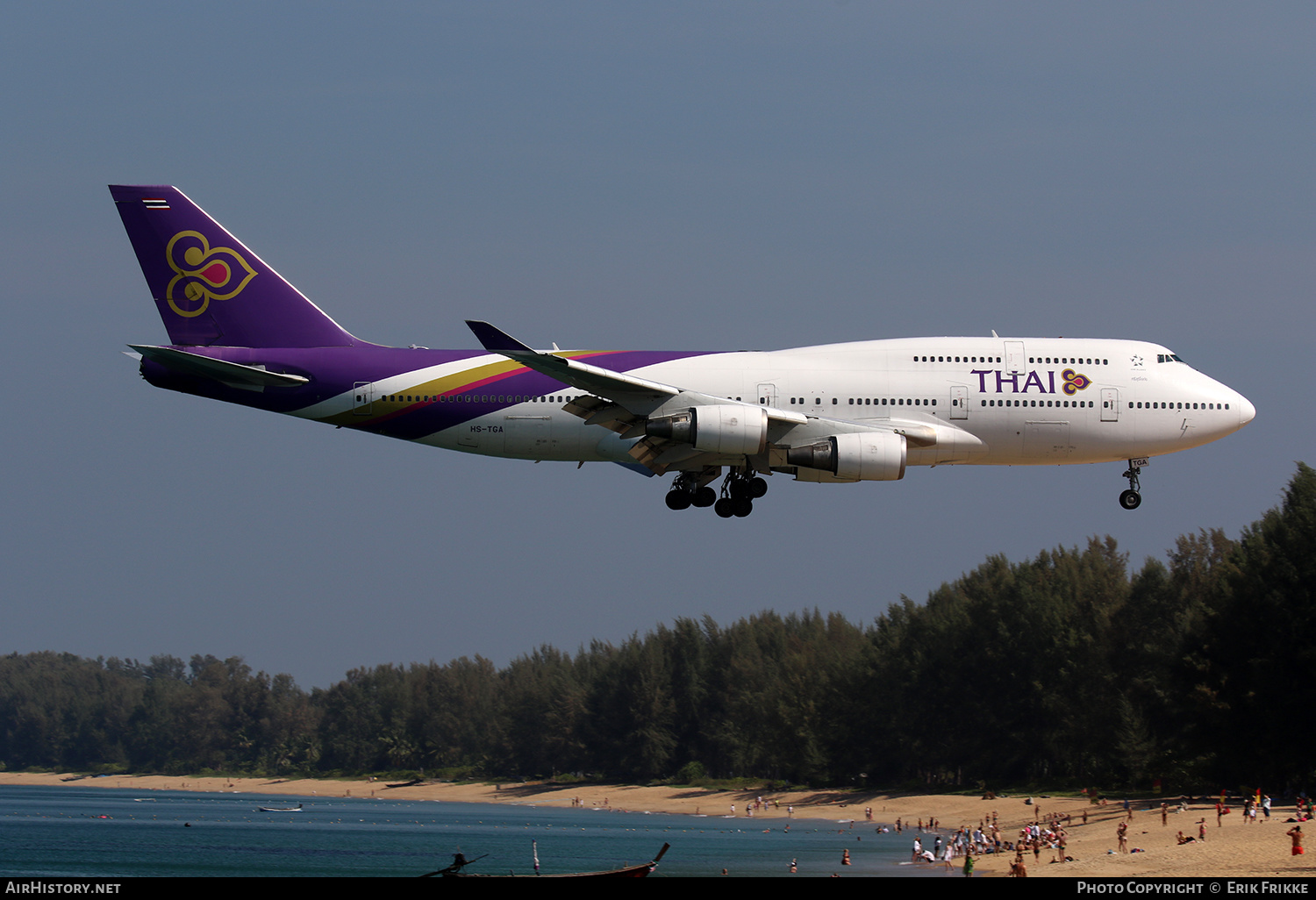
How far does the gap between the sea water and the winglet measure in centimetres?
3409

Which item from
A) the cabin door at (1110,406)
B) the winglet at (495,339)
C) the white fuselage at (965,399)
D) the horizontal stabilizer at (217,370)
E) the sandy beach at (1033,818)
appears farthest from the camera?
the sandy beach at (1033,818)

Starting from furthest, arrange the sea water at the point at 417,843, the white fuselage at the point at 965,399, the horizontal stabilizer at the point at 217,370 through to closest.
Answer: the sea water at the point at 417,843 < the white fuselage at the point at 965,399 < the horizontal stabilizer at the point at 217,370

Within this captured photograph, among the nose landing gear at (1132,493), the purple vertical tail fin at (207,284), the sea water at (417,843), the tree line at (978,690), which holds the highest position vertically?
the purple vertical tail fin at (207,284)

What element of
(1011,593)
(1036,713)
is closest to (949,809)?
(1036,713)

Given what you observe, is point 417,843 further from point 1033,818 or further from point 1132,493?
point 1132,493

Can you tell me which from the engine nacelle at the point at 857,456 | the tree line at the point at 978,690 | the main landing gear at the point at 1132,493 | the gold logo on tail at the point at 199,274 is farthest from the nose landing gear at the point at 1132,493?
the tree line at the point at 978,690

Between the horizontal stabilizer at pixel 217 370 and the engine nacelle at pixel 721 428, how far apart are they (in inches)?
419

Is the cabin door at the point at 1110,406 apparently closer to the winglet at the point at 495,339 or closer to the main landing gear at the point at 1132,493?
→ the main landing gear at the point at 1132,493

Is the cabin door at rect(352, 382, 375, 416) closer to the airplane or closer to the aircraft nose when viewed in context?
the airplane

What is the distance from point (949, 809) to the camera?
10375 centimetres

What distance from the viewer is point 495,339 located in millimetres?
33062

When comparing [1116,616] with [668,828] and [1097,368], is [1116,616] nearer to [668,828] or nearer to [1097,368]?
[668,828]

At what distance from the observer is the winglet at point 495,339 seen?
107 feet

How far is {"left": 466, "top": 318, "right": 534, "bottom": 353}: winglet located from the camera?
1280 inches
